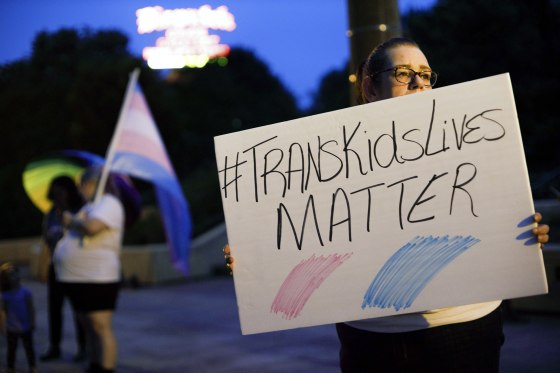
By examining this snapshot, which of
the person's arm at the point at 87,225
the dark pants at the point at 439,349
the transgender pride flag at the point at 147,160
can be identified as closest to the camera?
the dark pants at the point at 439,349

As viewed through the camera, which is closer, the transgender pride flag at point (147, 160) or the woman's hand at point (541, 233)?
the woman's hand at point (541, 233)

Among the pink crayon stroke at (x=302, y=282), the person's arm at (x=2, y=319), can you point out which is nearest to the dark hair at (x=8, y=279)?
the person's arm at (x=2, y=319)

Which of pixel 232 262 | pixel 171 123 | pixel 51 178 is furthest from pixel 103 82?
pixel 232 262

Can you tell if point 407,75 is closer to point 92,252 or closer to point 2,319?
point 92,252

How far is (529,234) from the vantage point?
7.50 ft

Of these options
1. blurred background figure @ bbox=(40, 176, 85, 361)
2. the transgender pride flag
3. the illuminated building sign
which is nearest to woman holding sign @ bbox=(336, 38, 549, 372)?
the transgender pride flag

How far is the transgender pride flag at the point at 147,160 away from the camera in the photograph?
22.9 ft

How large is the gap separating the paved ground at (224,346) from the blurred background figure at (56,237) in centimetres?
21

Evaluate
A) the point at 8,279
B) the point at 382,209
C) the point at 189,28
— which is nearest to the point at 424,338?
the point at 382,209

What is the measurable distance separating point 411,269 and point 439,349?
0.26 metres

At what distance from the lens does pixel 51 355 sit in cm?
777

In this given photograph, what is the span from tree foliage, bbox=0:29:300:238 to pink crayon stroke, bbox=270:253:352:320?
598 inches

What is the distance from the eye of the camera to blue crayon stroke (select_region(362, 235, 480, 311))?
7.71 ft

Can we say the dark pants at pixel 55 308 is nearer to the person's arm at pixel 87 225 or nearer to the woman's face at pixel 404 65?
the person's arm at pixel 87 225
